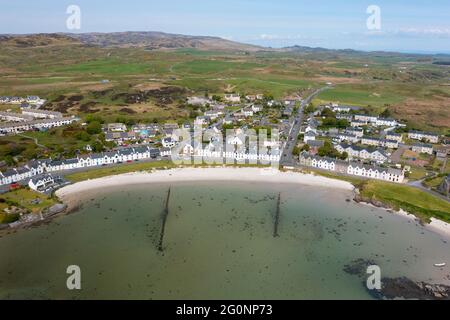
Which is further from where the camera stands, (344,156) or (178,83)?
(178,83)

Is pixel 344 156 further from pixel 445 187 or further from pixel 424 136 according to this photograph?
pixel 424 136

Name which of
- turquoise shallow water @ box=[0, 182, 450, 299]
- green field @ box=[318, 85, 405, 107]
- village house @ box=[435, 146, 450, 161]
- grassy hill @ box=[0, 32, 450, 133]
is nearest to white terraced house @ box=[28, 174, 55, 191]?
turquoise shallow water @ box=[0, 182, 450, 299]

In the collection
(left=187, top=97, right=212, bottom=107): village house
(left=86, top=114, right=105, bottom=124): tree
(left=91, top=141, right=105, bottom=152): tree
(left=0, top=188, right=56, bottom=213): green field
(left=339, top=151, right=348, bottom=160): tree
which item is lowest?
(left=0, top=188, right=56, bottom=213): green field

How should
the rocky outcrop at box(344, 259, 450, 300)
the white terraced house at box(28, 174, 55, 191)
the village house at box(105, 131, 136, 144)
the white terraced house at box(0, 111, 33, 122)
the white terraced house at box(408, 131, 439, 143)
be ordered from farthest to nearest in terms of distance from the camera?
the white terraced house at box(0, 111, 33, 122), the white terraced house at box(408, 131, 439, 143), the village house at box(105, 131, 136, 144), the white terraced house at box(28, 174, 55, 191), the rocky outcrop at box(344, 259, 450, 300)

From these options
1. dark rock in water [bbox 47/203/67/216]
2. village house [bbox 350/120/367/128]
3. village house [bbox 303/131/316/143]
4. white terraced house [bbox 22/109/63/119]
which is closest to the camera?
dark rock in water [bbox 47/203/67/216]

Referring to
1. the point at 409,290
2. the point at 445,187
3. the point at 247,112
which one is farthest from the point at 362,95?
the point at 409,290

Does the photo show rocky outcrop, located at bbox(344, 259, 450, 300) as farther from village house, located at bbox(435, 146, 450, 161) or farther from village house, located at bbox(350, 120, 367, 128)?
village house, located at bbox(350, 120, 367, 128)
